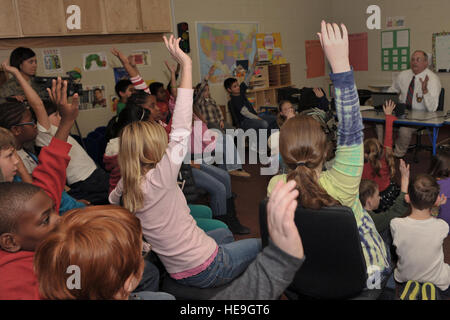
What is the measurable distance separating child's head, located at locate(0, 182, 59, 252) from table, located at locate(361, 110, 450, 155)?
13.3ft

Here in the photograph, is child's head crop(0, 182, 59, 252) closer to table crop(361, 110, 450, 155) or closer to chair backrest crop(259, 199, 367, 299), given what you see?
chair backrest crop(259, 199, 367, 299)

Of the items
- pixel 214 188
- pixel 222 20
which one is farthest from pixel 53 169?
pixel 222 20

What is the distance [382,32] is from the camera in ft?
23.5

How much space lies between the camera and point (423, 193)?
1.93m

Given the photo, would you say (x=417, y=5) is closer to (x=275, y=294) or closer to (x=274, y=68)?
(x=274, y=68)

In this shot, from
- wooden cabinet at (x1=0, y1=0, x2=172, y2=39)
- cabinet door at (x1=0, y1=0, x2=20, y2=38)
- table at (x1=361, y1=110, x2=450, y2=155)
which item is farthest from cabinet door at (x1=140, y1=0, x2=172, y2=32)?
table at (x1=361, y1=110, x2=450, y2=155)

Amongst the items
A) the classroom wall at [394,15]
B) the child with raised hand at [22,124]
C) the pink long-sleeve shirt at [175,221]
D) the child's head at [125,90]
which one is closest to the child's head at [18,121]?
the child with raised hand at [22,124]

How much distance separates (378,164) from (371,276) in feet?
5.05

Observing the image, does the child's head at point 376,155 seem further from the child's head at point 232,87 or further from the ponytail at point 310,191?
the child's head at point 232,87

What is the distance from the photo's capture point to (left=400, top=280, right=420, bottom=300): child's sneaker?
181 centimetres

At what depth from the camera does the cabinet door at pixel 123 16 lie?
4730 millimetres

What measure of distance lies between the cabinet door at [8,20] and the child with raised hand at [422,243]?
4119mm

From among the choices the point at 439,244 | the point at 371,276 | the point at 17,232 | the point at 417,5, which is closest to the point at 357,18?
the point at 417,5

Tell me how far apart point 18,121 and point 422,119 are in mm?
4017
